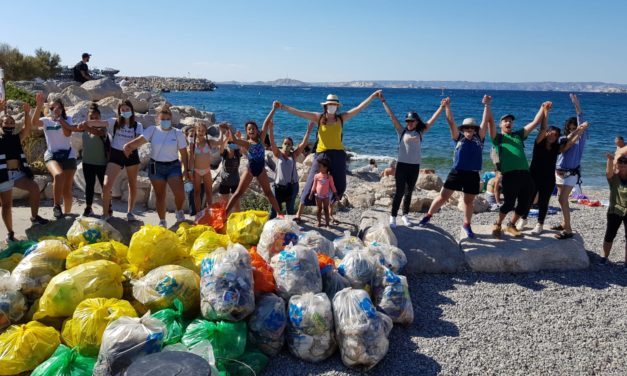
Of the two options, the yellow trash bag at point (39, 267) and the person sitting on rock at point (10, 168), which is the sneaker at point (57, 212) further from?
the yellow trash bag at point (39, 267)

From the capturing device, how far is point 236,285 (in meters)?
4.05

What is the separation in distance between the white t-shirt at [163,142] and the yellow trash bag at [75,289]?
2.43m

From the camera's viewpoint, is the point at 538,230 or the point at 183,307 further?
the point at 538,230

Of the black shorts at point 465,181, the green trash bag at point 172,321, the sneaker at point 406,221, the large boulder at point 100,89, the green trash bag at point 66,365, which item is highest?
the large boulder at point 100,89

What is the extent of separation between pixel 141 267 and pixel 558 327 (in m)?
4.28

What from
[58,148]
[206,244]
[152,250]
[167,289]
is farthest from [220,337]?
[58,148]

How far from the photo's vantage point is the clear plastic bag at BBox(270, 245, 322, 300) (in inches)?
174

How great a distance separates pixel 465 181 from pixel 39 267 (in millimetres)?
5070

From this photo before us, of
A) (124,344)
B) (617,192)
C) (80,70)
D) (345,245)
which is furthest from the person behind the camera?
(80,70)

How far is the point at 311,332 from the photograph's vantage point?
4082 mm

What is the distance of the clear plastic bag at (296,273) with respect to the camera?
441 centimetres

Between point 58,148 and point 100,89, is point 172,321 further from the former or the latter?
point 100,89

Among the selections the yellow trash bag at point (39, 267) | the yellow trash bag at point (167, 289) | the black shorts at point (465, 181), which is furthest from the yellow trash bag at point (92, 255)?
the black shorts at point (465, 181)

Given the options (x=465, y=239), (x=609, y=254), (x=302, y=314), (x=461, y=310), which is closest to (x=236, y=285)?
(x=302, y=314)
